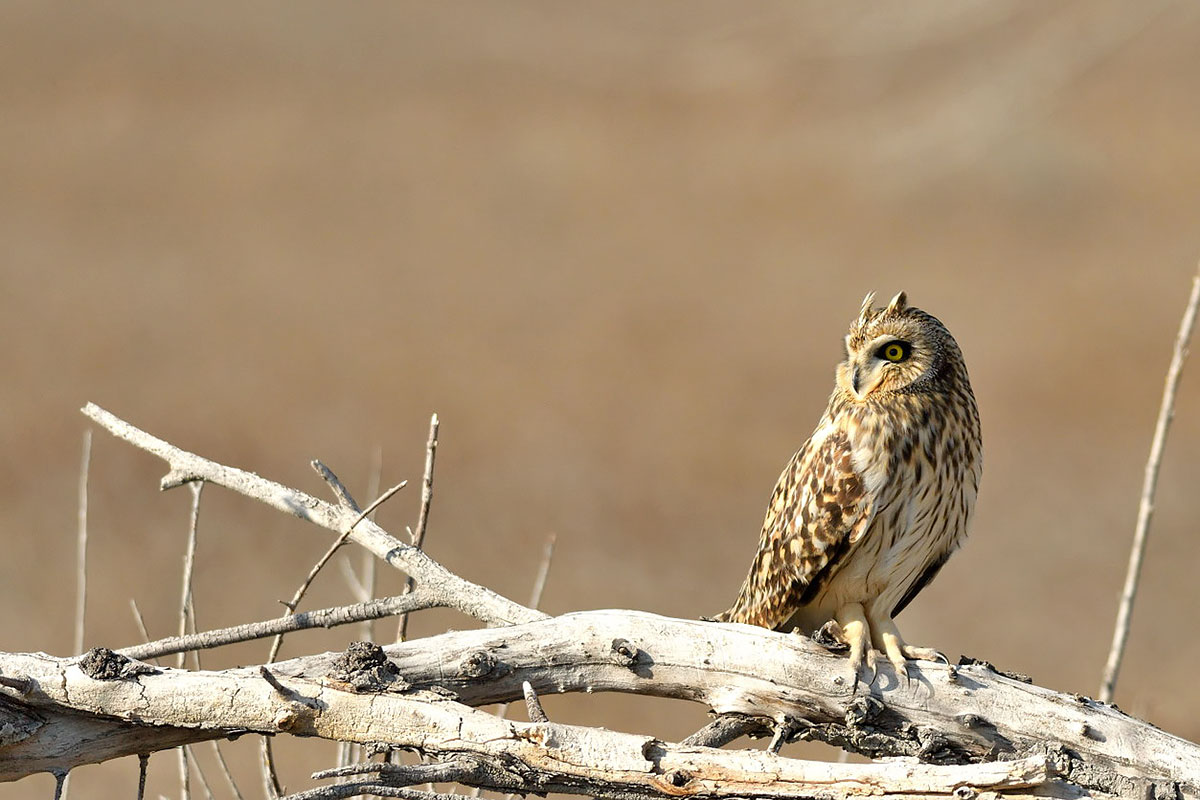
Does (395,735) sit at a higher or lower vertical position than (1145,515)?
lower

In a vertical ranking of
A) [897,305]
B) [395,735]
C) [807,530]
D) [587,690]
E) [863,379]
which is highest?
[897,305]

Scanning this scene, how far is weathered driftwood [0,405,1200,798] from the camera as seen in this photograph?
8.59 ft

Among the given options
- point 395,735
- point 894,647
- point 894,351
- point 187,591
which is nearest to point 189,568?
point 187,591

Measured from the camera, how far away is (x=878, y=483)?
11.7ft

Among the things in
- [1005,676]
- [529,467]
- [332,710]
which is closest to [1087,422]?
[529,467]

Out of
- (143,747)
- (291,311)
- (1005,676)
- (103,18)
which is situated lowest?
(143,747)

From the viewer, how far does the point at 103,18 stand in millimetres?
23938

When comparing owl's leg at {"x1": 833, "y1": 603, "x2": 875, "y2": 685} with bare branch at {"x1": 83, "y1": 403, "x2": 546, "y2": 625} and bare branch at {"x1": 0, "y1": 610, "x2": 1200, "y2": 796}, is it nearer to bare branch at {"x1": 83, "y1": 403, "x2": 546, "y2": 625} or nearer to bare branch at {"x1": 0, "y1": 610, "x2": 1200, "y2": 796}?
bare branch at {"x1": 0, "y1": 610, "x2": 1200, "y2": 796}

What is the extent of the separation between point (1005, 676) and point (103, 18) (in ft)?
78.6

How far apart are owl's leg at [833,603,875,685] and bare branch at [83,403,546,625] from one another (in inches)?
30.9

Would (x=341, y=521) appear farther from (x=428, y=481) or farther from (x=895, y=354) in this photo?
(x=895, y=354)

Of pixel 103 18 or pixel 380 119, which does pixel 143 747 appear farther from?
pixel 103 18

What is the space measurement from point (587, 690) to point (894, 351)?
130 cm

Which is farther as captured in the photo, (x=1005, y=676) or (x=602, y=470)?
(x=602, y=470)
